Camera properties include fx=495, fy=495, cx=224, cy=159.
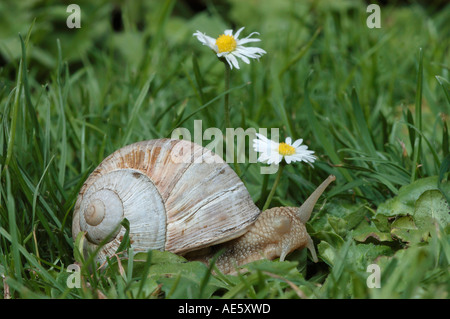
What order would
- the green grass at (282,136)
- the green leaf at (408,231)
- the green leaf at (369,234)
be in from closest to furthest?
the green grass at (282,136)
the green leaf at (408,231)
the green leaf at (369,234)

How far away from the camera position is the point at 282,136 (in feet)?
8.11

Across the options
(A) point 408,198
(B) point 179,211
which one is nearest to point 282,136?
(A) point 408,198

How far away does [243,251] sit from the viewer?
1.96m

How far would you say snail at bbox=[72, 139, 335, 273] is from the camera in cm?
184

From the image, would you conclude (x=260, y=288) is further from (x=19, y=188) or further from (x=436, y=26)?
(x=436, y=26)

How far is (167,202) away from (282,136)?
2.73 feet

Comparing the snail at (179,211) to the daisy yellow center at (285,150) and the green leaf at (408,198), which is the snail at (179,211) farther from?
the green leaf at (408,198)

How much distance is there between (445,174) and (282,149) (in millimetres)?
708

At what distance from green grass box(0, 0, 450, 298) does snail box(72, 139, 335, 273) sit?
9 centimetres

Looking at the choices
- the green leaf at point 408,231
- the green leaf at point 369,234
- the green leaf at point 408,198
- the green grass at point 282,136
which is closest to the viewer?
the green grass at point 282,136

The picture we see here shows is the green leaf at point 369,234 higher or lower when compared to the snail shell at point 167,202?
lower

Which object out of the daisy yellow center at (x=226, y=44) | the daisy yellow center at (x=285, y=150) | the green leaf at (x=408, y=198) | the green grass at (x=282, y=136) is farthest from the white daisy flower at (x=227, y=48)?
the green leaf at (x=408, y=198)

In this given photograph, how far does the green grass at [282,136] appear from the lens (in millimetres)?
1615

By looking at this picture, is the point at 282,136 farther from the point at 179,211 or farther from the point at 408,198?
the point at 179,211
